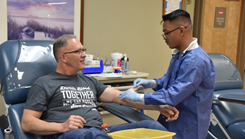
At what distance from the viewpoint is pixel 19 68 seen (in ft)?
5.36

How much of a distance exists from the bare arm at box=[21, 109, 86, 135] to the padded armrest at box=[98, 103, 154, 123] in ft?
1.19

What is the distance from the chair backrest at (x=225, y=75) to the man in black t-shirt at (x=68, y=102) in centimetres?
90

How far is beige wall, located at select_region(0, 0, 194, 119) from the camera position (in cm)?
Answer: 281

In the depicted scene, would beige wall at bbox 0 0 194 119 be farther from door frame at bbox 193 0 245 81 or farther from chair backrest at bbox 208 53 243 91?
chair backrest at bbox 208 53 243 91

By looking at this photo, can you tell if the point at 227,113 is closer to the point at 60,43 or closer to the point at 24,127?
the point at 60,43

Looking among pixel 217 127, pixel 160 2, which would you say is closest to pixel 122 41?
pixel 160 2

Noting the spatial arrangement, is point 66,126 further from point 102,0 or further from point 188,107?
point 102,0

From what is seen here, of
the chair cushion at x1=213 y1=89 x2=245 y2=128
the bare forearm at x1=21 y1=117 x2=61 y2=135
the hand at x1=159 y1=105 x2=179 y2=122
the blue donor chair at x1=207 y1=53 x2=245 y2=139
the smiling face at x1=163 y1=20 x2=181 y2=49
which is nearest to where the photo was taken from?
the bare forearm at x1=21 y1=117 x2=61 y2=135

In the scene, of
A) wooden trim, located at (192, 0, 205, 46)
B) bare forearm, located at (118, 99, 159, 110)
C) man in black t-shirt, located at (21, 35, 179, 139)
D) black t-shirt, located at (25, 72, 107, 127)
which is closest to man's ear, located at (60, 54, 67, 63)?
man in black t-shirt, located at (21, 35, 179, 139)

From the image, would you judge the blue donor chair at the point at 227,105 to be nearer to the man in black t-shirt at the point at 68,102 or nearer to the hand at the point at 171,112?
the hand at the point at 171,112

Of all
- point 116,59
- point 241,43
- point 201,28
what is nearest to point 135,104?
point 116,59

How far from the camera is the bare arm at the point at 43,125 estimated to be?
139 centimetres

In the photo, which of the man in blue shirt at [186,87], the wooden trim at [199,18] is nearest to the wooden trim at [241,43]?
the wooden trim at [199,18]

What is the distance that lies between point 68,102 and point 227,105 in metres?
1.42
